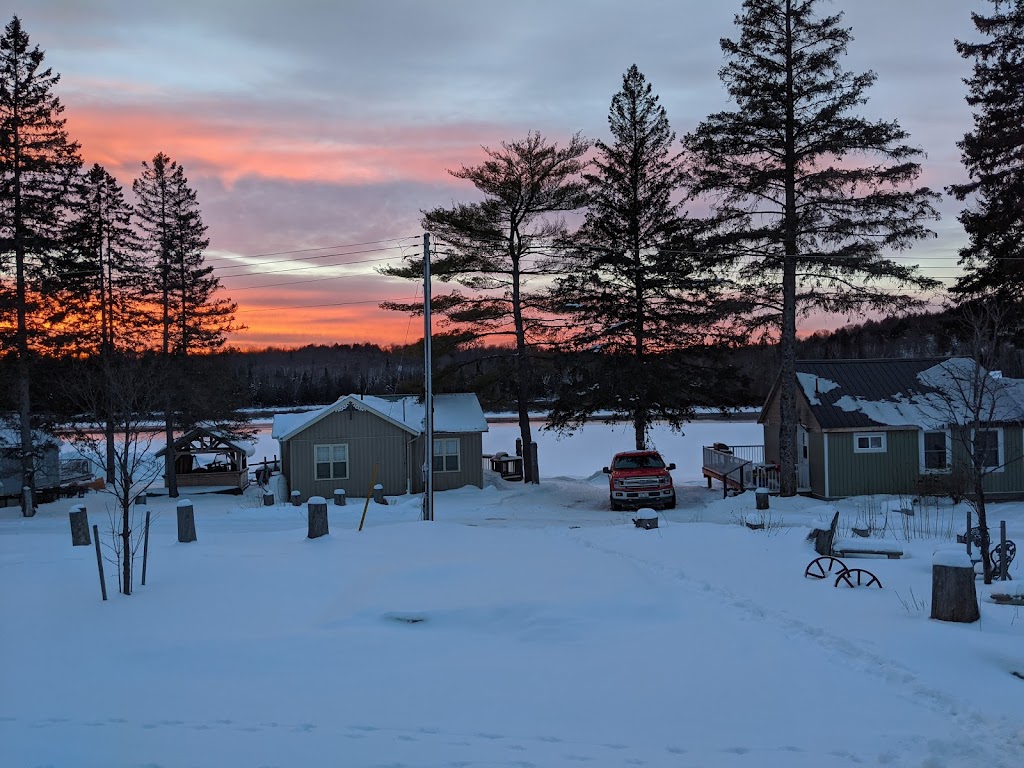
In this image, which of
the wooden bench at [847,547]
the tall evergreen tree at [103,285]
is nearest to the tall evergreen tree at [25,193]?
the tall evergreen tree at [103,285]

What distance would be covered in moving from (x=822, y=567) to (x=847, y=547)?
4.04 ft

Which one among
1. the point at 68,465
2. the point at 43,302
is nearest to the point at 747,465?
the point at 43,302

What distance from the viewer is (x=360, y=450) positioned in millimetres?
30047

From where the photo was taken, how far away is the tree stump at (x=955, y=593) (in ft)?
27.8

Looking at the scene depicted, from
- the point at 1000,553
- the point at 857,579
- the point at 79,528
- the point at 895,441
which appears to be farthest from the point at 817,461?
the point at 79,528

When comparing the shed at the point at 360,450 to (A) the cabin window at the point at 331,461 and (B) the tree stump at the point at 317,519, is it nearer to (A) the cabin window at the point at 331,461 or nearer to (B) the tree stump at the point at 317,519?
(A) the cabin window at the point at 331,461

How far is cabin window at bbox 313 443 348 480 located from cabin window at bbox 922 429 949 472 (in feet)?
67.1

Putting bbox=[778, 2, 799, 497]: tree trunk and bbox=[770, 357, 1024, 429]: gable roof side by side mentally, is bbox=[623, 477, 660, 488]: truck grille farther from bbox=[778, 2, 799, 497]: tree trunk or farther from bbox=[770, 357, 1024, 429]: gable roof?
bbox=[770, 357, 1024, 429]: gable roof

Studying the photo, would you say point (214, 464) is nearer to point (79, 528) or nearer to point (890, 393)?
point (79, 528)

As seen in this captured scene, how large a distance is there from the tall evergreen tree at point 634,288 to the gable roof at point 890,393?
18.6 feet

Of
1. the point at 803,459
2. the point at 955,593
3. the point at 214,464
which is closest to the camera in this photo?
the point at 955,593

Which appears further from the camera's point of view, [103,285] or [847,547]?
[103,285]

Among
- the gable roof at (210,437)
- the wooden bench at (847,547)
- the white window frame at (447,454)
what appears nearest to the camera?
the wooden bench at (847,547)

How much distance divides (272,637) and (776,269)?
20142 mm
